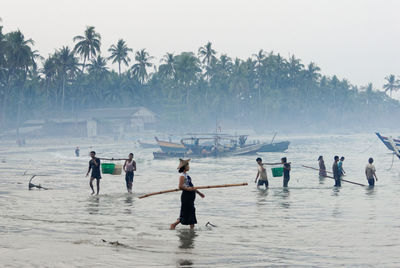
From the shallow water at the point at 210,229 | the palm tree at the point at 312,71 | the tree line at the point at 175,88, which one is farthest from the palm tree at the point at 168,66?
the shallow water at the point at 210,229

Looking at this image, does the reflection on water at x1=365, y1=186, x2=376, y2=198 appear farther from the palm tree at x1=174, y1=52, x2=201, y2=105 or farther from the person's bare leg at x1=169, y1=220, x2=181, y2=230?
the palm tree at x1=174, y1=52, x2=201, y2=105

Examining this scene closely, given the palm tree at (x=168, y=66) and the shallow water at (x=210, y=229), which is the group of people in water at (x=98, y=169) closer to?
the shallow water at (x=210, y=229)

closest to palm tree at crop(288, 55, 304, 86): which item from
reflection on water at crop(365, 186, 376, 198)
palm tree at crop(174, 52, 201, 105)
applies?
palm tree at crop(174, 52, 201, 105)

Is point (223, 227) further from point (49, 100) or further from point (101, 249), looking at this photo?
point (49, 100)

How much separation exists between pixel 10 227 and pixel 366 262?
705 cm

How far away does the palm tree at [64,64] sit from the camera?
3337 inches

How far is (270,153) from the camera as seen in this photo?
2405 inches

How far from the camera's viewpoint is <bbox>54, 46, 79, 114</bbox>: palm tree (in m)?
84.8

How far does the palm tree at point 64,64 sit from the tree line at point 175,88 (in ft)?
0.49

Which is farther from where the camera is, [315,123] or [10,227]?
[315,123]

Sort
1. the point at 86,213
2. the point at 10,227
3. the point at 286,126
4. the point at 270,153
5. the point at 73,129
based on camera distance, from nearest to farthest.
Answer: the point at 10,227, the point at 86,213, the point at 270,153, the point at 73,129, the point at 286,126

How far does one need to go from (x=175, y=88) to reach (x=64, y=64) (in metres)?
24.4

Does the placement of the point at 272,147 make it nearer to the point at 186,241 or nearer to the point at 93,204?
the point at 93,204

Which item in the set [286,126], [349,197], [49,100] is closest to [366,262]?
[349,197]
